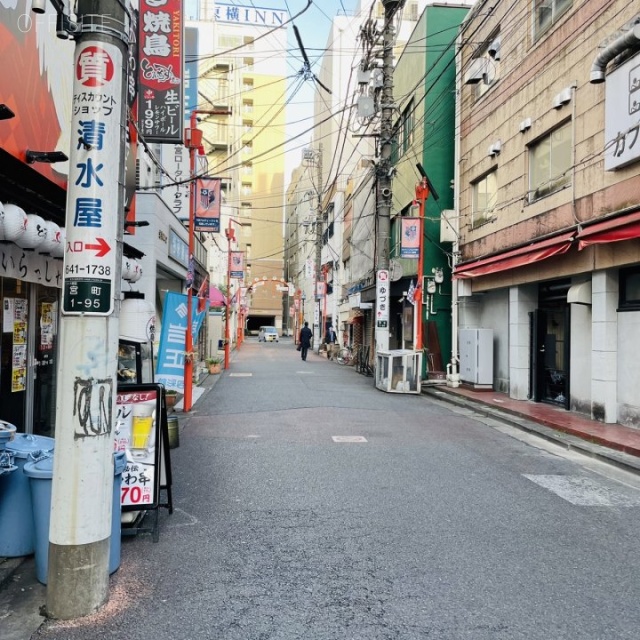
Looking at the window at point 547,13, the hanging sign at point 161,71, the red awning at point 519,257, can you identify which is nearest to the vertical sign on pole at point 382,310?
the red awning at point 519,257

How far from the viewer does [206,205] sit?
14398 mm

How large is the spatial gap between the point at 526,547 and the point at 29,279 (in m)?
6.13

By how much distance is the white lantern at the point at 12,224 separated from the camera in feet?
17.6

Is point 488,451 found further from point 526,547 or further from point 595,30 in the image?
point 595,30

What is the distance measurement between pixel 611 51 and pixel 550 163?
3.31 meters

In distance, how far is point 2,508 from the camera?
4.33 metres

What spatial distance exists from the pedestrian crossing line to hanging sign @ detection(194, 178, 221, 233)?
9.90 meters

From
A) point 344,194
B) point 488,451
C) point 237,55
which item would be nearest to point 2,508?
point 488,451

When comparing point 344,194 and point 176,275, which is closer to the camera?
point 176,275

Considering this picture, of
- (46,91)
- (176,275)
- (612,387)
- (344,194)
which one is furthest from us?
(344,194)

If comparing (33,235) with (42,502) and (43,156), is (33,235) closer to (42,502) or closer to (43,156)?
(43,156)

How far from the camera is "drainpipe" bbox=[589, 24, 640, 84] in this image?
29.2 ft

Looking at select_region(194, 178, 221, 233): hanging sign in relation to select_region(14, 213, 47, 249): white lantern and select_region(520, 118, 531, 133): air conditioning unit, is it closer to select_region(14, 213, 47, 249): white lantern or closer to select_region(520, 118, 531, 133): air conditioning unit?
select_region(520, 118, 531, 133): air conditioning unit

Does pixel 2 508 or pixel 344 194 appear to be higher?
pixel 344 194
